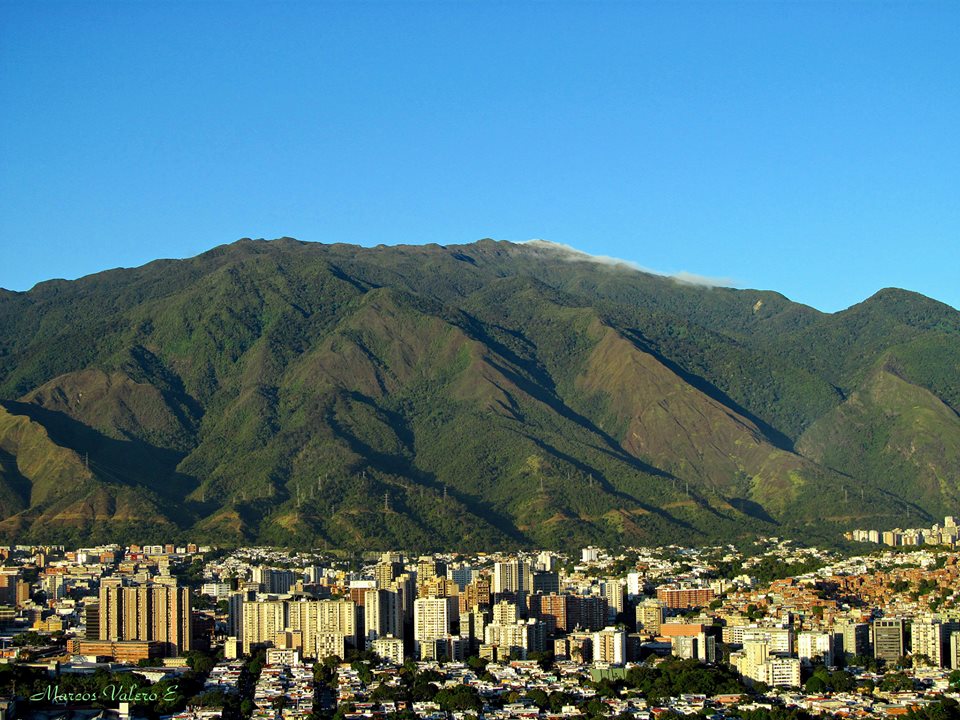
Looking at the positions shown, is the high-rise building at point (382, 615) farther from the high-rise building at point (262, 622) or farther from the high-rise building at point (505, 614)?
the high-rise building at point (505, 614)

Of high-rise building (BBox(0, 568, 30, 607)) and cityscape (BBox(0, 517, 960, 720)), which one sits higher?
high-rise building (BBox(0, 568, 30, 607))

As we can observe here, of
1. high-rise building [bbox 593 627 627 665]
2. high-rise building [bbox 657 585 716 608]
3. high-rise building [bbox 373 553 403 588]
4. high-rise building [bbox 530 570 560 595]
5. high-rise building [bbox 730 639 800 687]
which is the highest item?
high-rise building [bbox 373 553 403 588]

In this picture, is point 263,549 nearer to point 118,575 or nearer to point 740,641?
point 118,575

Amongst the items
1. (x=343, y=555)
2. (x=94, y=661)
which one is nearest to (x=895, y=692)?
(x=94, y=661)

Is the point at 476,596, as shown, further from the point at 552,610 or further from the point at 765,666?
the point at 765,666

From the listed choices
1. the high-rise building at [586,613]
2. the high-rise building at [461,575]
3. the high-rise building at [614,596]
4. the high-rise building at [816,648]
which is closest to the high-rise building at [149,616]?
the high-rise building at [586,613]

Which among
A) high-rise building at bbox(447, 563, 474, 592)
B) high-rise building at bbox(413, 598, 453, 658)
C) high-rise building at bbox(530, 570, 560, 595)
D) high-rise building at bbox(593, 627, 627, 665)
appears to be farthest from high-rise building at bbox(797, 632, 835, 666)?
high-rise building at bbox(447, 563, 474, 592)

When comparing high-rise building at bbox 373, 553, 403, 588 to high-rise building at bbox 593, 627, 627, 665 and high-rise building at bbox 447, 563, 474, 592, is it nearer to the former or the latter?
high-rise building at bbox 447, 563, 474, 592
